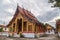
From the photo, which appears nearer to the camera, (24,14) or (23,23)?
(24,14)

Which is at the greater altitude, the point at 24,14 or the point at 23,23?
the point at 24,14

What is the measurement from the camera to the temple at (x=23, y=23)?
21.7 meters

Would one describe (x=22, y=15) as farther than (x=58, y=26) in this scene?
No

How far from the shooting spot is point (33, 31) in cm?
2155

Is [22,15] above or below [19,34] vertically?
above

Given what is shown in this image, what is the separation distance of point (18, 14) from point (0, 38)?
12.0 ft

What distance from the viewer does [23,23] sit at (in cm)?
2266

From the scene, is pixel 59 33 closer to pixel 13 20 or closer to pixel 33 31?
pixel 33 31

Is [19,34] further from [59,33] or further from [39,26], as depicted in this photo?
[59,33]

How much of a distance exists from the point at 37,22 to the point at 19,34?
2.56 m

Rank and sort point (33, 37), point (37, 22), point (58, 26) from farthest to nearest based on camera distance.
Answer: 1. point (58, 26)
2. point (37, 22)
3. point (33, 37)

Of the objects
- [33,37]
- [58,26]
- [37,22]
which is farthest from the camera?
[58,26]

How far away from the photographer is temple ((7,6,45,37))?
856 inches

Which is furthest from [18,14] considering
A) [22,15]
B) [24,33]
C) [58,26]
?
[58,26]
